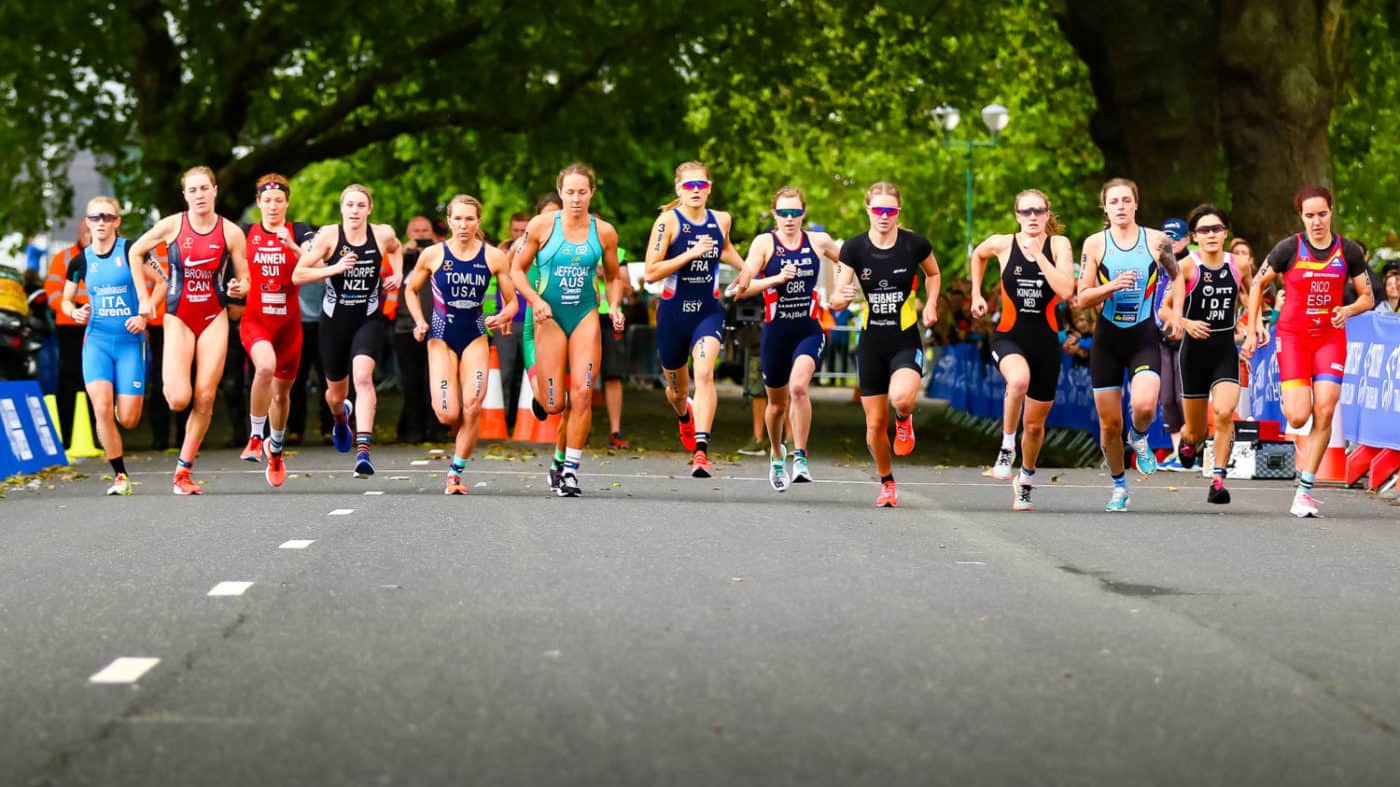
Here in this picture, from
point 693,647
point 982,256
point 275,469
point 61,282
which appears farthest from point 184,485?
point 693,647

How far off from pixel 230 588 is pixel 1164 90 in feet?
56.7

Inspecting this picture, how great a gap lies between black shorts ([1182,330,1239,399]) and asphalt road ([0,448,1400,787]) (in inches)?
50.0

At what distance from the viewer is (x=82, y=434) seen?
20.5 m

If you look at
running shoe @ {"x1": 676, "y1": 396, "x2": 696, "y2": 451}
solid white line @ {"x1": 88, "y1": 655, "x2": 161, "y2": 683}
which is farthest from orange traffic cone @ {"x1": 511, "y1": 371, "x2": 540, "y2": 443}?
solid white line @ {"x1": 88, "y1": 655, "x2": 161, "y2": 683}

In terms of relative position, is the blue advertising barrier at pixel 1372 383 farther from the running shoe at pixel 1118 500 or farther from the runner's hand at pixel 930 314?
the runner's hand at pixel 930 314

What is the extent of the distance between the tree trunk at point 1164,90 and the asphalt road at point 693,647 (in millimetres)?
11382

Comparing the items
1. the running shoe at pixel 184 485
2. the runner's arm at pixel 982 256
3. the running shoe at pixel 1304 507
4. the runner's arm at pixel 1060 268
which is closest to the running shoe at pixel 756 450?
the runner's arm at pixel 982 256

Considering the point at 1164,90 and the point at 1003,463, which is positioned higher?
the point at 1164,90

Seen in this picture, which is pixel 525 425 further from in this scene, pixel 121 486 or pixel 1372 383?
pixel 1372 383

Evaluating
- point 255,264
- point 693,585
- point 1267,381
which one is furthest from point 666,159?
point 693,585

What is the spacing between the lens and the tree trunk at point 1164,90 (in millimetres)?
24469

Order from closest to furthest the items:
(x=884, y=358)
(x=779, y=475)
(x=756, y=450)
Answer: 1. (x=884, y=358)
2. (x=779, y=475)
3. (x=756, y=450)

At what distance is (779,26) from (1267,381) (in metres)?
12.9

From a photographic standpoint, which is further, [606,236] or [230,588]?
[606,236]
